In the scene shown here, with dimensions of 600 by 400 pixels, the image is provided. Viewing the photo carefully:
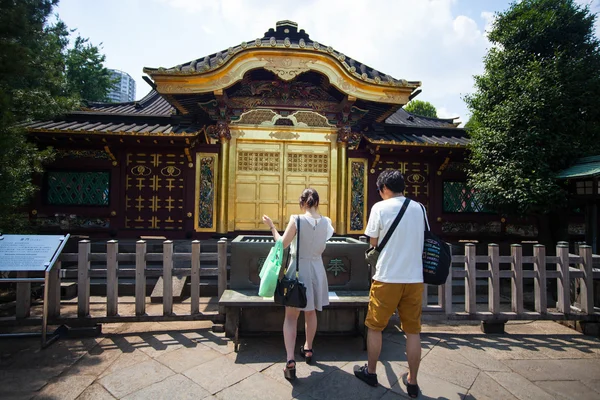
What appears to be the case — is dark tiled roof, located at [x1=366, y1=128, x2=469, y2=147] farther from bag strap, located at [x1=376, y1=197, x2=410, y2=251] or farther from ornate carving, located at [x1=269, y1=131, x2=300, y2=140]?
bag strap, located at [x1=376, y1=197, x2=410, y2=251]

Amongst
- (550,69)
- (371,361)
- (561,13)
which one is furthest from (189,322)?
(561,13)

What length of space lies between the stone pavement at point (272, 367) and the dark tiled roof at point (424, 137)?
4721 mm

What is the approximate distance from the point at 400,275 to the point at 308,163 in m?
5.83

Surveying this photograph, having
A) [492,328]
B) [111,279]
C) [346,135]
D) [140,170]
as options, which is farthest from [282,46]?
[492,328]

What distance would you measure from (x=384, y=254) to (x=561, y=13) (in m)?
7.33

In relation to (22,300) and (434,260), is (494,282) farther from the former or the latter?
(22,300)

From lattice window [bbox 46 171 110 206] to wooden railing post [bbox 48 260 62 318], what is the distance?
14.2 ft

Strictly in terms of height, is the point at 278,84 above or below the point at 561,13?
below

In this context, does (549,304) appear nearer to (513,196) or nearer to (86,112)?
(513,196)

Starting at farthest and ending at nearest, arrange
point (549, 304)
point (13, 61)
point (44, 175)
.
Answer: point (44, 175) < point (549, 304) < point (13, 61)

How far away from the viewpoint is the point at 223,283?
4164mm

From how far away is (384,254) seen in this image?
8.82 ft

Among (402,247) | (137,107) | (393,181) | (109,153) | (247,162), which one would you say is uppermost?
(137,107)

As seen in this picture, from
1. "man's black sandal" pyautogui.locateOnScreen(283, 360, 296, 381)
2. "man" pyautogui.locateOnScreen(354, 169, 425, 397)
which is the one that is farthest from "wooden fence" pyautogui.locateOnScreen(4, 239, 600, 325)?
"man" pyautogui.locateOnScreen(354, 169, 425, 397)
